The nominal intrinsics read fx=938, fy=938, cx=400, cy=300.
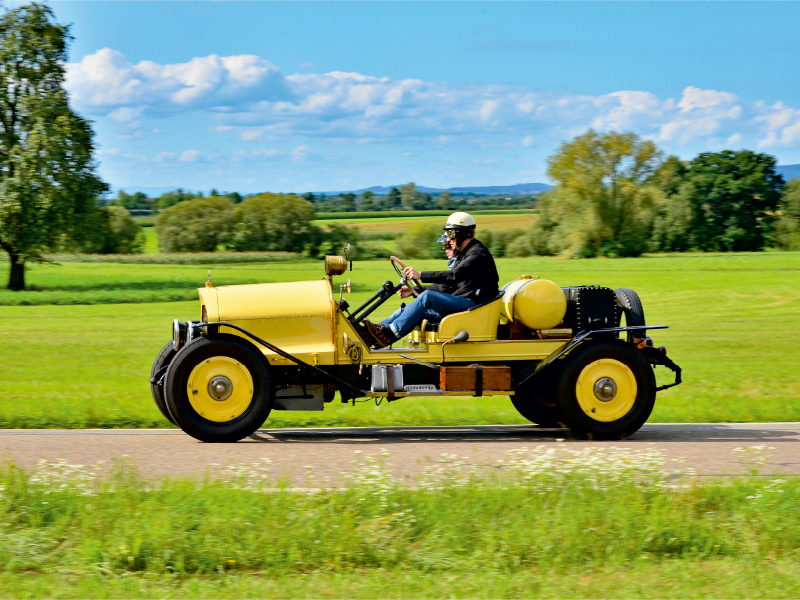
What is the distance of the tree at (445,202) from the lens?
3841 centimetres

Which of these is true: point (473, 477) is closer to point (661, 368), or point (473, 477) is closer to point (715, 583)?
point (715, 583)

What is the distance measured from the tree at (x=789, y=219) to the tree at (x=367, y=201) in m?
28.8

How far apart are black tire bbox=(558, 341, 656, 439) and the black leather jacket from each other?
101cm

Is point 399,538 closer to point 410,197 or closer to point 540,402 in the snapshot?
point 540,402

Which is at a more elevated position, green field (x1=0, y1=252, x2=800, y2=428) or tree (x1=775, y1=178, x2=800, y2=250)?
tree (x1=775, y1=178, x2=800, y2=250)

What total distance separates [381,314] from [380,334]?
78.0 feet

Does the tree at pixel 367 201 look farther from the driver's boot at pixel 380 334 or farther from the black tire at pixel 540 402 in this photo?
the driver's boot at pixel 380 334

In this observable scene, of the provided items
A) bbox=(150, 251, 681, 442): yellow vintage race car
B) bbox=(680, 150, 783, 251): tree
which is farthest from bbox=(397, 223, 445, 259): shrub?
bbox=(150, 251, 681, 442): yellow vintage race car

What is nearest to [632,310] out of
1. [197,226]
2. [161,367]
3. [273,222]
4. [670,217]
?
[161,367]

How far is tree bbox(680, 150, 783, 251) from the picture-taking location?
64438 millimetres

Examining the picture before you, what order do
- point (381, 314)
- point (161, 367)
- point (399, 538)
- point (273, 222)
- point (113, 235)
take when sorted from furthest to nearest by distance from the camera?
point (113, 235), point (273, 222), point (381, 314), point (161, 367), point (399, 538)

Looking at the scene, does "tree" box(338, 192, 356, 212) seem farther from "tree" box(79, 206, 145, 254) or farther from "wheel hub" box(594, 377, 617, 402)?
"wheel hub" box(594, 377, 617, 402)

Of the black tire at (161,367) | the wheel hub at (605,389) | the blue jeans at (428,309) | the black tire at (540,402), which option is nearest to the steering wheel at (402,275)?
the blue jeans at (428,309)

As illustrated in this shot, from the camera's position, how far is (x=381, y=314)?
32.3 m
